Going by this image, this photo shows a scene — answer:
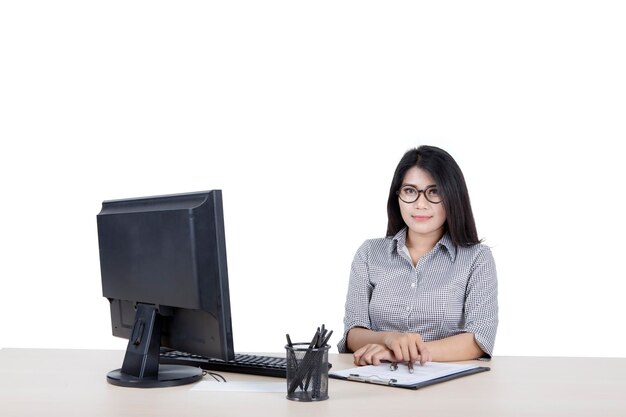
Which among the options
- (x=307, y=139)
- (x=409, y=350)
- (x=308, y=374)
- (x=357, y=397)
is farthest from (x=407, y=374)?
(x=307, y=139)

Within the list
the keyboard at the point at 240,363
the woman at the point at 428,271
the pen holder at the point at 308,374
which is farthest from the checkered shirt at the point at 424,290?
the pen holder at the point at 308,374

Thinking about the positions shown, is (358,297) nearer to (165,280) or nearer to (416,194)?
(416,194)

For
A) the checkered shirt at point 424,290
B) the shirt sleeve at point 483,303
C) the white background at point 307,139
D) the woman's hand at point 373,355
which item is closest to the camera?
the woman's hand at point 373,355

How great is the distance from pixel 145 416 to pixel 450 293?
1468mm

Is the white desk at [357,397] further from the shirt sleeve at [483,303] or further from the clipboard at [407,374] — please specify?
the shirt sleeve at [483,303]

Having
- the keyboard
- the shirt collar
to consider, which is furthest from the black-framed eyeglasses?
the keyboard

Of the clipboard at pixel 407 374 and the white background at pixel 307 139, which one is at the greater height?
the white background at pixel 307 139

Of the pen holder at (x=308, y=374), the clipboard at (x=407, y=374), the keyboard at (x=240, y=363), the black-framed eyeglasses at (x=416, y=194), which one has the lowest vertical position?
the clipboard at (x=407, y=374)

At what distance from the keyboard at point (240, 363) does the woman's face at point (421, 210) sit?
0.86 metres

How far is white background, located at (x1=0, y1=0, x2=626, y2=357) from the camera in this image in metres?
4.55

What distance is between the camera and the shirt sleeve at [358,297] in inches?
119

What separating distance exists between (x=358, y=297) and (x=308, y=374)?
4.03 feet

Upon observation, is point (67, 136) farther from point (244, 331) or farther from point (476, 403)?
point (476, 403)

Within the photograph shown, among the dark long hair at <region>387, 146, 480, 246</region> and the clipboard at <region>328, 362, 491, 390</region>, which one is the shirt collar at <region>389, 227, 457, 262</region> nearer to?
the dark long hair at <region>387, 146, 480, 246</region>
